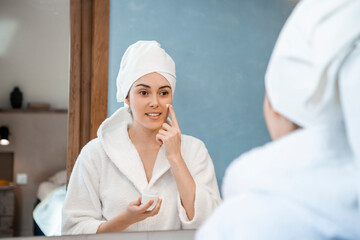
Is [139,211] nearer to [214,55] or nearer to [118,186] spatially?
[118,186]

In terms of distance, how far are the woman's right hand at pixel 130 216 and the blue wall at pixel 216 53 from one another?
27cm

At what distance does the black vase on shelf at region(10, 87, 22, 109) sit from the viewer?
1262mm

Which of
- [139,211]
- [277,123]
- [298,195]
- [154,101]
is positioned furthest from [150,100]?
[298,195]

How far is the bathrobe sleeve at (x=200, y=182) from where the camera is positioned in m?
1.33

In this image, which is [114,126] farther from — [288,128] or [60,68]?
[288,128]

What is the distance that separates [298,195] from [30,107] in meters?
0.97

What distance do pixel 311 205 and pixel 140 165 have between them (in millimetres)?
857

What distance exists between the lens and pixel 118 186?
51.8 inches

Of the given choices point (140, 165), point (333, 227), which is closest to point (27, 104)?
point (140, 165)

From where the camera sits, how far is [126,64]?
1333mm

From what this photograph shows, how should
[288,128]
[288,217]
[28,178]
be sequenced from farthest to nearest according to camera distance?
[28,178]
[288,128]
[288,217]

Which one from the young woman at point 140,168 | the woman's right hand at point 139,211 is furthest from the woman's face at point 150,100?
the woman's right hand at point 139,211

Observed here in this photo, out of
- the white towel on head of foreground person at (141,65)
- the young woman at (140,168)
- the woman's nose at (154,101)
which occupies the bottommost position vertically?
the young woman at (140,168)

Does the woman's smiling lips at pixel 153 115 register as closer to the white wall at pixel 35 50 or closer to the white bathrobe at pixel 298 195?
the white wall at pixel 35 50
